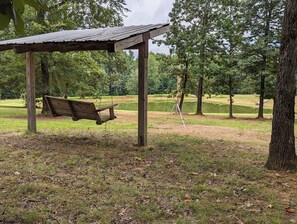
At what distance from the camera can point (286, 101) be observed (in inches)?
164

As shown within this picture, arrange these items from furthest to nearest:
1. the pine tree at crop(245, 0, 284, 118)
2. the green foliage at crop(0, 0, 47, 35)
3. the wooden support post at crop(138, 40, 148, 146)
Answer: the pine tree at crop(245, 0, 284, 118)
the wooden support post at crop(138, 40, 148, 146)
the green foliage at crop(0, 0, 47, 35)

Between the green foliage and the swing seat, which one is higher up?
the green foliage

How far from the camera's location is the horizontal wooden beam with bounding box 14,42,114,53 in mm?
5095

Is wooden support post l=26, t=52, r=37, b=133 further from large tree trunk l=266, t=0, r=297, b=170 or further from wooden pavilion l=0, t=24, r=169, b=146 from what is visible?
large tree trunk l=266, t=0, r=297, b=170

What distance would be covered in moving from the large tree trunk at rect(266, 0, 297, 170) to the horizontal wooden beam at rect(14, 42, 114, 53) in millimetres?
2731

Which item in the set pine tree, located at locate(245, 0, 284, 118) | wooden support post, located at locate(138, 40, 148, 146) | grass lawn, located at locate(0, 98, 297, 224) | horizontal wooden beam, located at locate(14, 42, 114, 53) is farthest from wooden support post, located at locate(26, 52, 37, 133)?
pine tree, located at locate(245, 0, 284, 118)

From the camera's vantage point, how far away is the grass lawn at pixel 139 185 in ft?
9.19

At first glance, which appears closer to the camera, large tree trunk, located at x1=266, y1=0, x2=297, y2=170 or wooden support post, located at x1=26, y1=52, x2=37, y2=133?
large tree trunk, located at x1=266, y1=0, x2=297, y2=170

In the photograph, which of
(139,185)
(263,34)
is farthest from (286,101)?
(263,34)

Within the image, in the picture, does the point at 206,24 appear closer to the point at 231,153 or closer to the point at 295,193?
the point at 231,153

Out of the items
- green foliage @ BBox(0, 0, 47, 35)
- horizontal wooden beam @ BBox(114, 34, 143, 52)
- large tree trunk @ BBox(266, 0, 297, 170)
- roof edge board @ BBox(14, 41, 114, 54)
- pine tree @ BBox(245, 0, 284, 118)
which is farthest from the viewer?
pine tree @ BBox(245, 0, 284, 118)

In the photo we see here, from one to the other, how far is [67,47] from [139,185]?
10.8 ft

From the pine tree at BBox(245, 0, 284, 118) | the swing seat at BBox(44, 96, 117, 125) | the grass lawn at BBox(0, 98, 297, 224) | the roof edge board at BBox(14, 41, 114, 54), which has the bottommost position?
the grass lawn at BBox(0, 98, 297, 224)

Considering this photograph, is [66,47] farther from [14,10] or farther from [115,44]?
[14,10]
